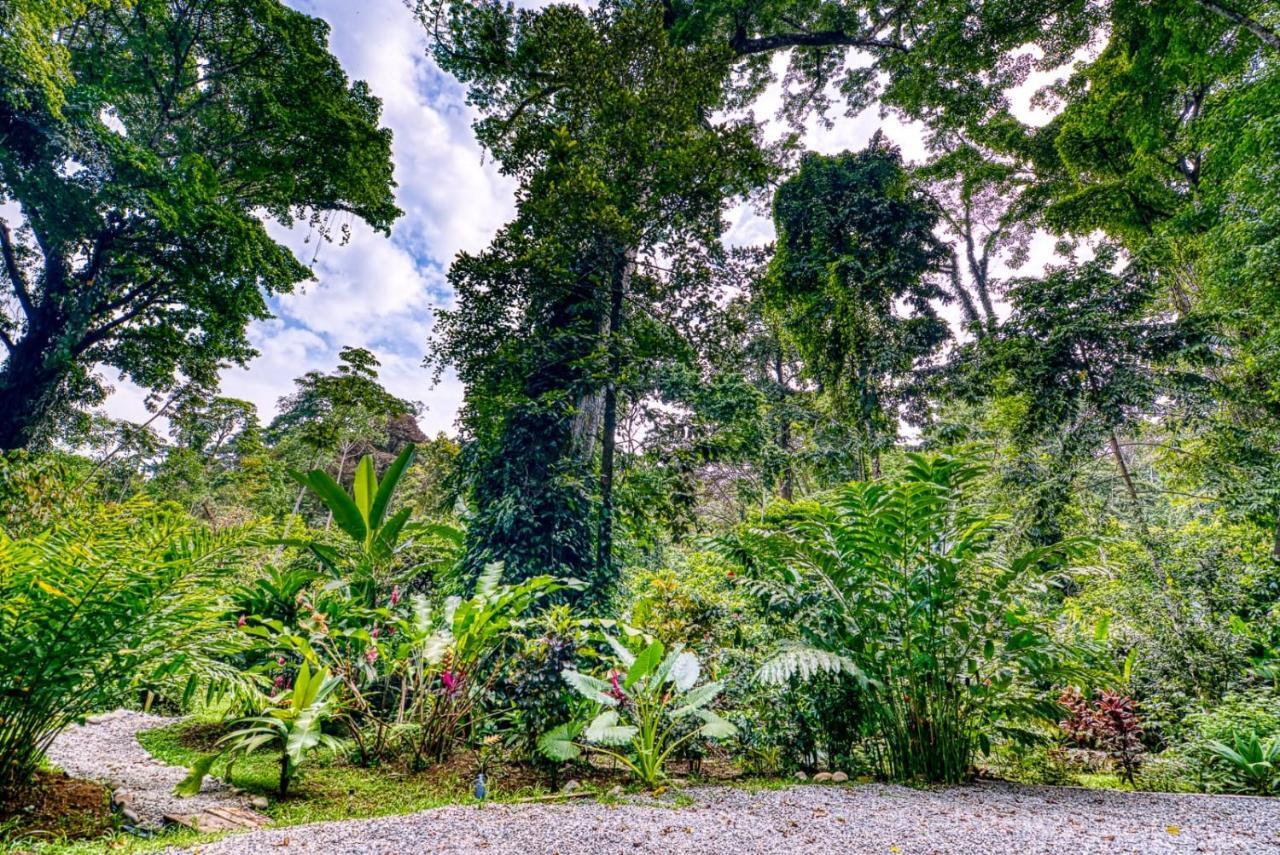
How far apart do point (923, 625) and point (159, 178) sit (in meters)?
10.2

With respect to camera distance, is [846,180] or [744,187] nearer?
[744,187]

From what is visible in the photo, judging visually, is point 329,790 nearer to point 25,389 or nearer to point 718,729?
point 718,729

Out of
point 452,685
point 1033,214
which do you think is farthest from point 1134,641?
point 1033,214

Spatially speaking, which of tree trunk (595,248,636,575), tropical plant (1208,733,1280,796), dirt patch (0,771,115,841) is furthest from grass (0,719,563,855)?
tropical plant (1208,733,1280,796)

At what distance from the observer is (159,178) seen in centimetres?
664

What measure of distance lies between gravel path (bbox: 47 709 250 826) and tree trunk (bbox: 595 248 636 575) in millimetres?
2559

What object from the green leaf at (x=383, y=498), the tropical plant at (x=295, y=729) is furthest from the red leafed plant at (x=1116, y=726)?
the green leaf at (x=383, y=498)

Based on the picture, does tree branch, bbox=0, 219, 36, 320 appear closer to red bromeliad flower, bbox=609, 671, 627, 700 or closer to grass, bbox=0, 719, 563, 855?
grass, bbox=0, 719, 563, 855

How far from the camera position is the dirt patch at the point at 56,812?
1.25 m

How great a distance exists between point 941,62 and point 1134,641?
8.01m

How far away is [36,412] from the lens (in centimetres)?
750

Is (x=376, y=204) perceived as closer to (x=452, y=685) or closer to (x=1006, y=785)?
(x=452, y=685)

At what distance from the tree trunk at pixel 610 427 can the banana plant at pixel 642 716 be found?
1.73m

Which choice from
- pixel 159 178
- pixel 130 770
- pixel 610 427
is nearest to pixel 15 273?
pixel 159 178
